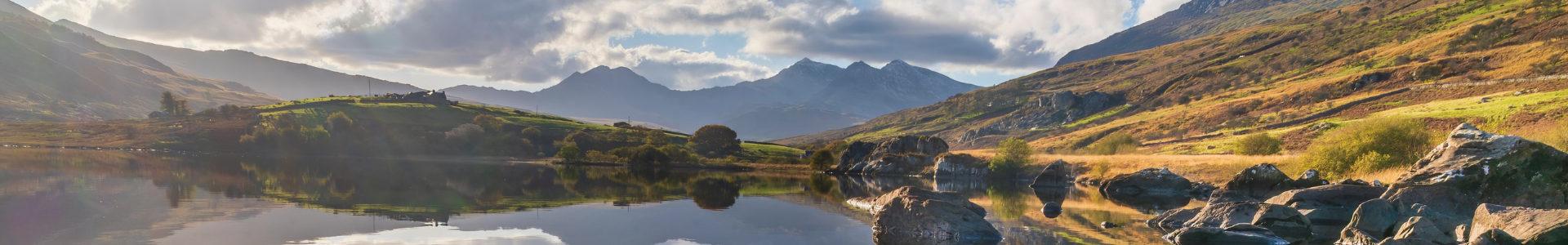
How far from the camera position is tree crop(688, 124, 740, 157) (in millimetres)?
131625

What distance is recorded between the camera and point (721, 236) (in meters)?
25.0

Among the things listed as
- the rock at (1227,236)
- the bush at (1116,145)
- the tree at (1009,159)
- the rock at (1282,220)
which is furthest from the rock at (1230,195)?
the bush at (1116,145)

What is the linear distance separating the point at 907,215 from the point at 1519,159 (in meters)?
23.4

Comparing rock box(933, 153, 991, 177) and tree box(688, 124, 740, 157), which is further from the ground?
tree box(688, 124, 740, 157)

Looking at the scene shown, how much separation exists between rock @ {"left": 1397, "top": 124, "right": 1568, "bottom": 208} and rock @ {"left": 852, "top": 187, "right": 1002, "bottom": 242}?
17777 mm

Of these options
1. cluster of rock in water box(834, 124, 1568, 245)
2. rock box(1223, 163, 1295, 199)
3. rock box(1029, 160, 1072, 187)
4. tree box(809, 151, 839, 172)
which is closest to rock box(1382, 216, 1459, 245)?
cluster of rock in water box(834, 124, 1568, 245)

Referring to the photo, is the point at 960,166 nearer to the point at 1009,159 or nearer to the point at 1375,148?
the point at 1009,159

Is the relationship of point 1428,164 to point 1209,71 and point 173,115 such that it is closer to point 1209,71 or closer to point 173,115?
point 1209,71

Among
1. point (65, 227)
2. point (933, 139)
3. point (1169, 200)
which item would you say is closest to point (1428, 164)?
point (1169, 200)

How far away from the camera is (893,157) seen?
96125mm

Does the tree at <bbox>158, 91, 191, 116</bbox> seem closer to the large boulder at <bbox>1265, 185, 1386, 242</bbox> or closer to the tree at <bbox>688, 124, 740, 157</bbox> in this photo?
the tree at <bbox>688, 124, 740, 157</bbox>

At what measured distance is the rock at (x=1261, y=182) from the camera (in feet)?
145

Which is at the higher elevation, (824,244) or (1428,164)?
(1428,164)

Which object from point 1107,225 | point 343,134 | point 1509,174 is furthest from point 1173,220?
point 343,134
